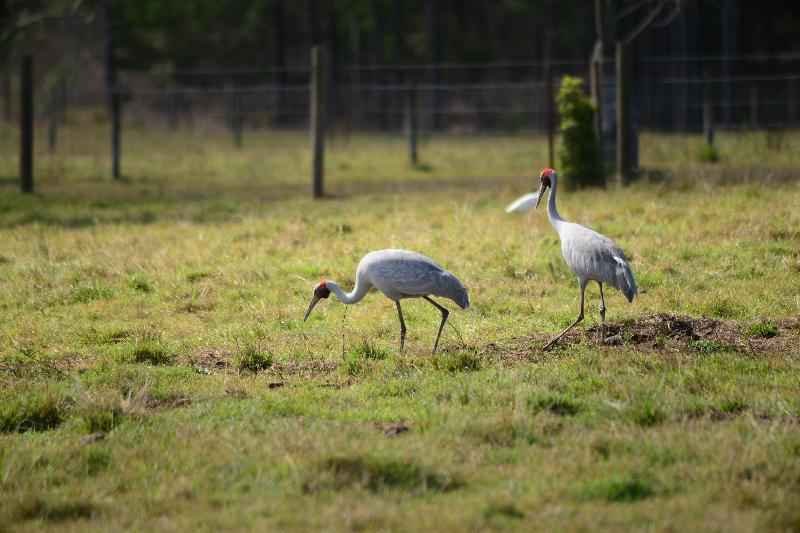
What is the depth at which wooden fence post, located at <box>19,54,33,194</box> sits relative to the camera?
680 inches

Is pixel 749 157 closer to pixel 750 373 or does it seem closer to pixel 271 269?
pixel 271 269

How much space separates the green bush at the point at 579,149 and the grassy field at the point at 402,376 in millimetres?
1078

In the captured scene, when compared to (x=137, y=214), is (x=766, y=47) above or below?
above

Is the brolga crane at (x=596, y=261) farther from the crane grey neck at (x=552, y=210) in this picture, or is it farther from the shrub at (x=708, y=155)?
the shrub at (x=708, y=155)

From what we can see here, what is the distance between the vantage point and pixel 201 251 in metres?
11.6

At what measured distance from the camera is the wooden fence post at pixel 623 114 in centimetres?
1573

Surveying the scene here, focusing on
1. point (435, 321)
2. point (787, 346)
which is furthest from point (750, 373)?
point (435, 321)

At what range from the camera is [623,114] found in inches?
619

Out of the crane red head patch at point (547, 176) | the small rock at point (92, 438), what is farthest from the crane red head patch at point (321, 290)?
the small rock at point (92, 438)

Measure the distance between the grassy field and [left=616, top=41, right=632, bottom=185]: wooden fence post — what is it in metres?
1.25

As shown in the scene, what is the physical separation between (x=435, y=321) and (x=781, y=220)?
456 cm

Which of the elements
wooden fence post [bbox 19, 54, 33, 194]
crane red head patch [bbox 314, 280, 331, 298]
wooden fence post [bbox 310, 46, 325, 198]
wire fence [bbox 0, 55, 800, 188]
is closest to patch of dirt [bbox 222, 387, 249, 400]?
crane red head patch [bbox 314, 280, 331, 298]

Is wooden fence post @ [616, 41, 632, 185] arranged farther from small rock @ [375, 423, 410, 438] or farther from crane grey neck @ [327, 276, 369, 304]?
small rock @ [375, 423, 410, 438]

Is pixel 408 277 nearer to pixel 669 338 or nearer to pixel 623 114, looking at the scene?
pixel 669 338
